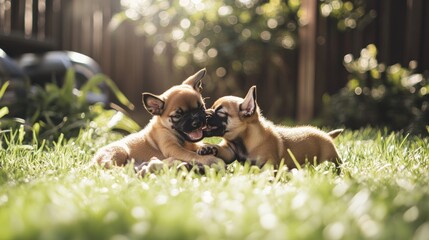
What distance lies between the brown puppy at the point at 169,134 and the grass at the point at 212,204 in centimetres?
18

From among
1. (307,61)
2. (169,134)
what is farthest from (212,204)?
(307,61)

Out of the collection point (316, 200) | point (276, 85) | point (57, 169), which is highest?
point (316, 200)

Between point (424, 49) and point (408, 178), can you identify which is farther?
point (424, 49)

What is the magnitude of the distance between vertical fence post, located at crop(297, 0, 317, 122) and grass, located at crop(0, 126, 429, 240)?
3.78m

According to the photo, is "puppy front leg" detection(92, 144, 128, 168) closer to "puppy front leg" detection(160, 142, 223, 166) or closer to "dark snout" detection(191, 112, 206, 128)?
"puppy front leg" detection(160, 142, 223, 166)

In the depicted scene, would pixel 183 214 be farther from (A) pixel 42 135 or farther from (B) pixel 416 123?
(B) pixel 416 123

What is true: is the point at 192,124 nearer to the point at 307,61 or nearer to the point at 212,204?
the point at 212,204

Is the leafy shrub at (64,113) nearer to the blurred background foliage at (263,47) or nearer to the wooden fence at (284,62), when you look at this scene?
the wooden fence at (284,62)

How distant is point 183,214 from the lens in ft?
5.41

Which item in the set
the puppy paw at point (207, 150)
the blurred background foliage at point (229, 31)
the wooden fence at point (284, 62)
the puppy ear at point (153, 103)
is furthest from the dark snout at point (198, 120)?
the blurred background foliage at point (229, 31)

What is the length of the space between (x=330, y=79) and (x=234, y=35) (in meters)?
1.49

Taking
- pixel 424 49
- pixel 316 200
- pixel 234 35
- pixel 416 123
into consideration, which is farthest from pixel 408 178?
pixel 234 35

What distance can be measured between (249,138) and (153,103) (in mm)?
570

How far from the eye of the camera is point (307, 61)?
6.96 m
